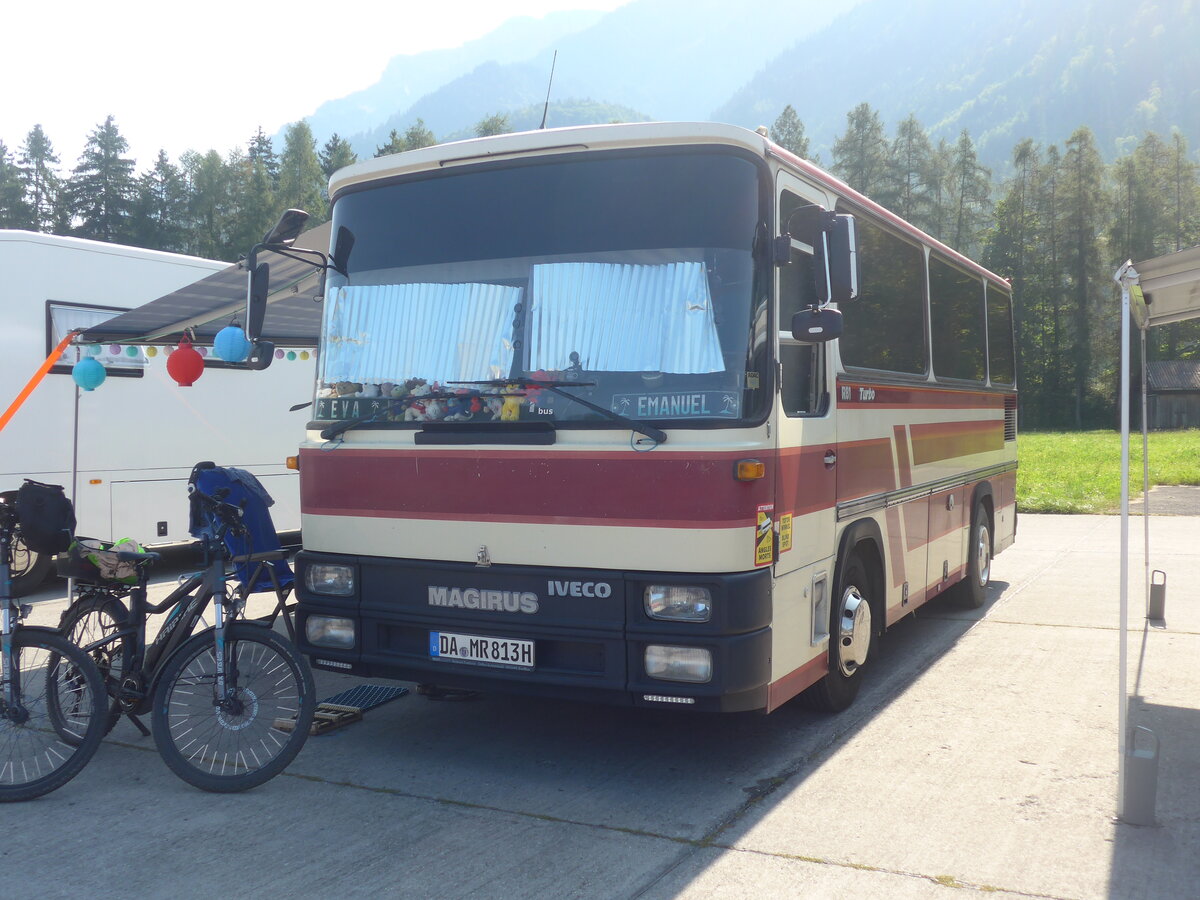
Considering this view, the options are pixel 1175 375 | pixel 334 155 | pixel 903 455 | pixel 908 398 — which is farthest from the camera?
pixel 334 155

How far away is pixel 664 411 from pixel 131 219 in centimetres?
7377

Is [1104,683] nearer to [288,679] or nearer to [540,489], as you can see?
[540,489]

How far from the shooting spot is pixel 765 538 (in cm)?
486

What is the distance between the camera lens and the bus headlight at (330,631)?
5434 millimetres

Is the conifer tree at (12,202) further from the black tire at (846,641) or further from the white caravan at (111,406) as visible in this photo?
the black tire at (846,641)

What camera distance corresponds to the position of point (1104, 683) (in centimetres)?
696

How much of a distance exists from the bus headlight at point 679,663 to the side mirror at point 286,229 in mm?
2714

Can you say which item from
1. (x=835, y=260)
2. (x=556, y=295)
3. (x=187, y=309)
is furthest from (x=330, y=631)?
(x=187, y=309)

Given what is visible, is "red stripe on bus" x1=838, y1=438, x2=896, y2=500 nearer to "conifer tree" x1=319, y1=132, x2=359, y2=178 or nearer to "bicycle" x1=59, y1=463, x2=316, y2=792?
"bicycle" x1=59, y1=463, x2=316, y2=792

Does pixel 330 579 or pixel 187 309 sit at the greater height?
pixel 187 309

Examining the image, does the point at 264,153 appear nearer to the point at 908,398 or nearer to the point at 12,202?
the point at 12,202

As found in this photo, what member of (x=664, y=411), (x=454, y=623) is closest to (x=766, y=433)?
(x=664, y=411)

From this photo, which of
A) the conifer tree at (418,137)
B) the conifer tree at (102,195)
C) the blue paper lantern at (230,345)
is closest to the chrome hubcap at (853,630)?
the blue paper lantern at (230,345)

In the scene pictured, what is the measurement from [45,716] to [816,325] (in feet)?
12.7
